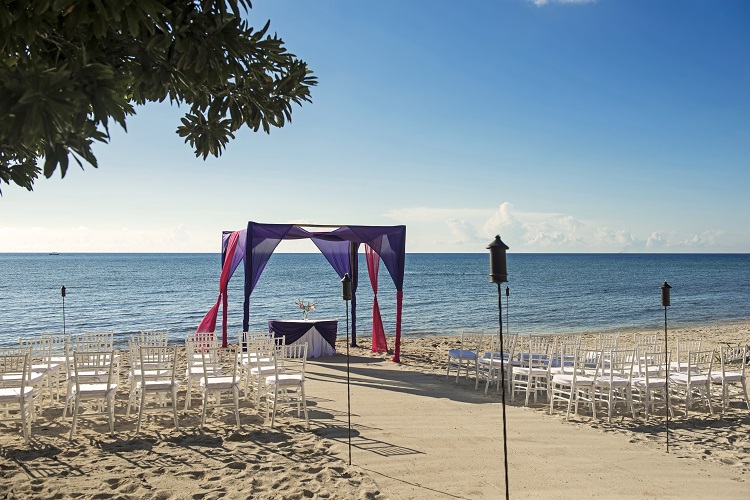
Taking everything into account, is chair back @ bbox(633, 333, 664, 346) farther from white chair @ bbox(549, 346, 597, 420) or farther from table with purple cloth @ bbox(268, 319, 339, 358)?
table with purple cloth @ bbox(268, 319, 339, 358)

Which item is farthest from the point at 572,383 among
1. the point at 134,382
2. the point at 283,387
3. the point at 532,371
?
the point at 134,382

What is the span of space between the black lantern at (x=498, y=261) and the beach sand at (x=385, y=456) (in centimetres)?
179

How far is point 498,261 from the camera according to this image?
13.9 ft

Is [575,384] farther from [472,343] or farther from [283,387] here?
[472,343]

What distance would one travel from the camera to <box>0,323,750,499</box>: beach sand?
475cm

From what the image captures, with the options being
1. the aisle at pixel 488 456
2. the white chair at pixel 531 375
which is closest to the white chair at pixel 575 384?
the white chair at pixel 531 375

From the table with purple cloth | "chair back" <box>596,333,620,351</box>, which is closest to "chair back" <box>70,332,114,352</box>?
the table with purple cloth

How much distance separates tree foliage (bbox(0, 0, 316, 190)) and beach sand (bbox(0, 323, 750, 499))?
2700 millimetres

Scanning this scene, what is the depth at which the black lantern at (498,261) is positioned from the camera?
4217 millimetres

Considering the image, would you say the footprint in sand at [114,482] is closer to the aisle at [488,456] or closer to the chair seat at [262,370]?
the aisle at [488,456]

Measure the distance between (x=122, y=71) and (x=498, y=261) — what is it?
2691 millimetres

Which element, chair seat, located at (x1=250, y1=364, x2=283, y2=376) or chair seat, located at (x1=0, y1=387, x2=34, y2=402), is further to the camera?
chair seat, located at (x1=250, y1=364, x2=283, y2=376)

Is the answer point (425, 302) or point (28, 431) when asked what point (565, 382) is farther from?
point (425, 302)

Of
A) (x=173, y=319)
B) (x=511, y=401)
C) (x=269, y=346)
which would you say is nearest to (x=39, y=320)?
(x=173, y=319)
